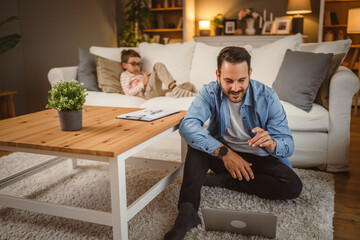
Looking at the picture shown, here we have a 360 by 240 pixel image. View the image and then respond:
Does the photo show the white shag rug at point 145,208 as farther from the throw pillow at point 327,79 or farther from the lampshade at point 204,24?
the lampshade at point 204,24

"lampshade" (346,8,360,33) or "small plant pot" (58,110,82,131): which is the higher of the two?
"lampshade" (346,8,360,33)

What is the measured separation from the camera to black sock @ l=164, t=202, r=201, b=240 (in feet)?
4.48

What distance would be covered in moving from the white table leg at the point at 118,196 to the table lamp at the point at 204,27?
4709 millimetres

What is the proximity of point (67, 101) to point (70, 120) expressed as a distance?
0.34 feet

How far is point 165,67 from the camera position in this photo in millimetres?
2934

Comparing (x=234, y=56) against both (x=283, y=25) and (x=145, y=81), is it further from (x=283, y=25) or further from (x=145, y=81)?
(x=283, y=25)

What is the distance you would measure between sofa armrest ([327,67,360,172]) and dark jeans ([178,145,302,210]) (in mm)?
692

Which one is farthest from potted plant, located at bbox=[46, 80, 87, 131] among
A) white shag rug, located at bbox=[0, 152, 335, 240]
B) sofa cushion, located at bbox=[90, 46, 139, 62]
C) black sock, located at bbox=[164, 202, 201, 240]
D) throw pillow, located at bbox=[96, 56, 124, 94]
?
sofa cushion, located at bbox=[90, 46, 139, 62]

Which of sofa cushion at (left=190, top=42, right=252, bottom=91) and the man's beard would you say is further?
sofa cushion at (left=190, top=42, right=252, bottom=91)

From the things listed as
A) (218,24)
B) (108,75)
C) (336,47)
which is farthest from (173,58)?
(218,24)

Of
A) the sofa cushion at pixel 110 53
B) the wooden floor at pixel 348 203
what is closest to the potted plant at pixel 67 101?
the wooden floor at pixel 348 203

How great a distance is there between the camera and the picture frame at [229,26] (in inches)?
219

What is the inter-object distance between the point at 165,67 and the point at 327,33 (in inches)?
126

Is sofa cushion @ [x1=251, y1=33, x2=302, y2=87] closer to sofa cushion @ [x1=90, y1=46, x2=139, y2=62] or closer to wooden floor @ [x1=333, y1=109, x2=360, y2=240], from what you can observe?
wooden floor @ [x1=333, y1=109, x2=360, y2=240]
